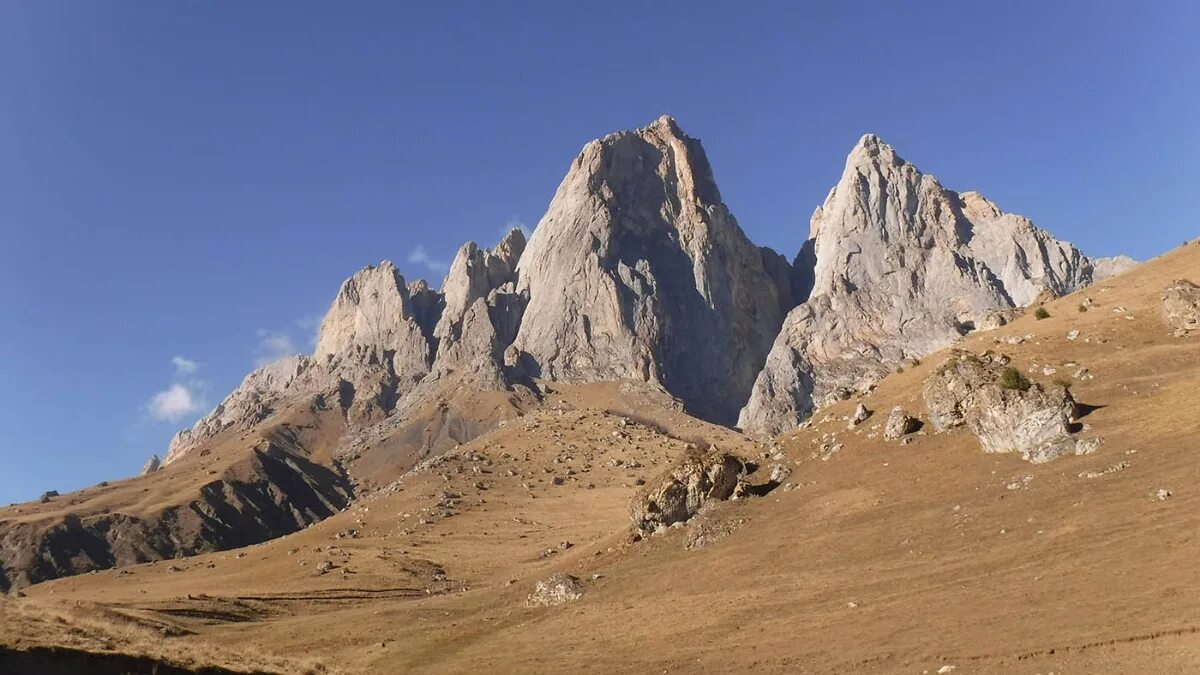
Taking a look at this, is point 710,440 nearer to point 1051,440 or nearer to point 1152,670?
point 1051,440

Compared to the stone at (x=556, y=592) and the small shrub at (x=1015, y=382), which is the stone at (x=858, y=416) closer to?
the small shrub at (x=1015, y=382)

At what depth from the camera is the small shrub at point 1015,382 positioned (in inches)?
2036

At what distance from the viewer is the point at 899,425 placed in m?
59.9

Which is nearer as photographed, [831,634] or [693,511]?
[831,634]

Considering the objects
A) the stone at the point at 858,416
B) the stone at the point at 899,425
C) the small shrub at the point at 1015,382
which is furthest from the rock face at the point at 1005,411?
the stone at the point at 858,416

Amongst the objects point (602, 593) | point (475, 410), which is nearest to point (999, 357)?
point (602, 593)

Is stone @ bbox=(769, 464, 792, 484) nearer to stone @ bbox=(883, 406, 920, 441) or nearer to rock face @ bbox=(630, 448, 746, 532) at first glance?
rock face @ bbox=(630, 448, 746, 532)

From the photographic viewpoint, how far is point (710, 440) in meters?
152

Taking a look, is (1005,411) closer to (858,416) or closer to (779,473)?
(858,416)

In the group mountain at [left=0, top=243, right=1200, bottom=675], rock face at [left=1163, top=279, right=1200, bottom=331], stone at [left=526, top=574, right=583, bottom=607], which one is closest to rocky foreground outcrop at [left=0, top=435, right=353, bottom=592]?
mountain at [left=0, top=243, right=1200, bottom=675]

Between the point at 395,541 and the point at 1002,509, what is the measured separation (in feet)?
248

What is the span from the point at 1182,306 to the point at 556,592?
53.3 meters

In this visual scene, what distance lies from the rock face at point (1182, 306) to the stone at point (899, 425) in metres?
21.3

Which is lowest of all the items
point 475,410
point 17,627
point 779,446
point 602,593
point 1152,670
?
point 1152,670
